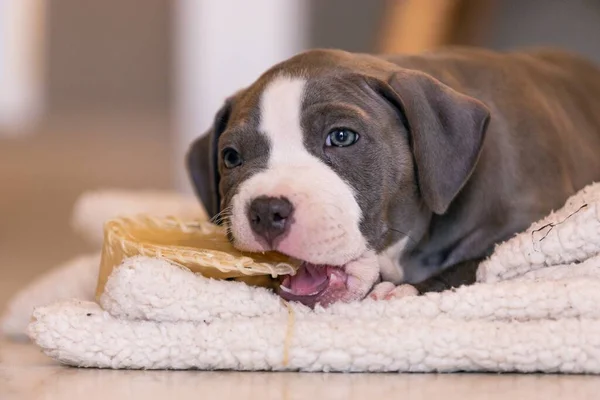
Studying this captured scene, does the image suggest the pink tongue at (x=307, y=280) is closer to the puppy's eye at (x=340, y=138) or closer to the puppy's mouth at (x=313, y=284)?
the puppy's mouth at (x=313, y=284)

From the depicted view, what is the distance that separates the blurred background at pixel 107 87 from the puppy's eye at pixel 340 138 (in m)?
4.96

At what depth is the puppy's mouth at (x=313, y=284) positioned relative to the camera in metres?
2.67

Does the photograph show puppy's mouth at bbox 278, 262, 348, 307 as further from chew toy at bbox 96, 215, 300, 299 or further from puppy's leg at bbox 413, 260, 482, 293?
puppy's leg at bbox 413, 260, 482, 293

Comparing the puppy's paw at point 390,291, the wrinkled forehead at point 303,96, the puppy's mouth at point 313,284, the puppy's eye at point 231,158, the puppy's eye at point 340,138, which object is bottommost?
the puppy's paw at point 390,291

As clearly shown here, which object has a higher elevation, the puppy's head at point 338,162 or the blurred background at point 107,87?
the puppy's head at point 338,162

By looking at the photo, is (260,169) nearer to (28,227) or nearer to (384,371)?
(384,371)

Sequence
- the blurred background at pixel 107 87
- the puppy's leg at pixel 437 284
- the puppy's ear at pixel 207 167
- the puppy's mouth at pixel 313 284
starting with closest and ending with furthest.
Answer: the puppy's mouth at pixel 313 284 < the puppy's leg at pixel 437 284 < the puppy's ear at pixel 207 167 < the blurred background at pixel 107 87

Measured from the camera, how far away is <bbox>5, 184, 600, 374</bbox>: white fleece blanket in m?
2.37

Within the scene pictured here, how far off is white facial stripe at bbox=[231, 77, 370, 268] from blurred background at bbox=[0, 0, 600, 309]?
493 centimetres

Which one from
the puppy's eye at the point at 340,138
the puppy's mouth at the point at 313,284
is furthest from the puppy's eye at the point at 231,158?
the puppy's mouth at the point at 313,284

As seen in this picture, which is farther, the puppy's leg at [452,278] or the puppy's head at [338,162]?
the puppy's leg at [452,278]

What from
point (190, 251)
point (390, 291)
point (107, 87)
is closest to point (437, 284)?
point (390, 291)

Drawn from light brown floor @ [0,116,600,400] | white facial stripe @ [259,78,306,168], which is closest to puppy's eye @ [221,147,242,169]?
white facial stripe @ [259,78,306,168]

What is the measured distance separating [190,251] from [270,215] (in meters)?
0.24
